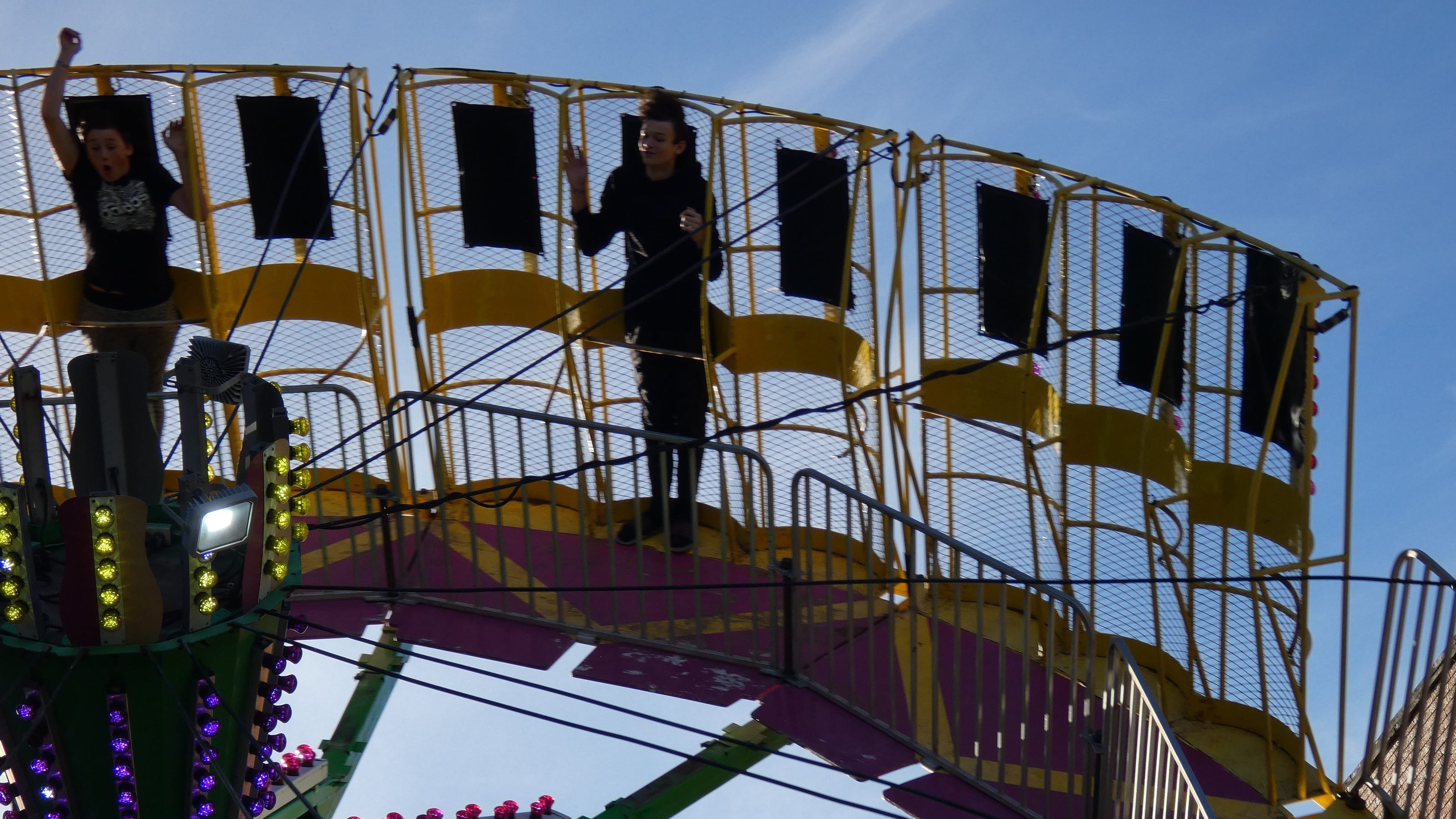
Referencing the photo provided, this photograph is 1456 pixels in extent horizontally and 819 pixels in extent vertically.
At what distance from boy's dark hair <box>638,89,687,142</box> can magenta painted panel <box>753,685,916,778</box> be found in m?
3.50

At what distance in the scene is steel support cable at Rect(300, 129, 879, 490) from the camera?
32.0ft

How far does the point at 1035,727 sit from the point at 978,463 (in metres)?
1.85

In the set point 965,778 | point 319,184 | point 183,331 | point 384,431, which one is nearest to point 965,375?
point 965,778

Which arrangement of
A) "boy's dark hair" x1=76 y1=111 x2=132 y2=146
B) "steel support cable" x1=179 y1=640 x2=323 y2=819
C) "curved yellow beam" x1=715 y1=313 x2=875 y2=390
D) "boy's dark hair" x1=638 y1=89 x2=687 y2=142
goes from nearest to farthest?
1. "steel support cable" x1=179 y1=640 x2=323 y2=819
2. "boy's dark hair" x1=638 y1=89 x2=687 y2=142
3. "curved yellow beam" x1=715 y1=313 x2=875 y2=390
4. "boy's dark hair" x1=76 y1=111 x2=132 y2=146

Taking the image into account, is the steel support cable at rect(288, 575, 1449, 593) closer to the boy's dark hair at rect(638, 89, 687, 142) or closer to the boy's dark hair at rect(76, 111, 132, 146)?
the boy's dark hair at rect(638, 89, 687, 142)

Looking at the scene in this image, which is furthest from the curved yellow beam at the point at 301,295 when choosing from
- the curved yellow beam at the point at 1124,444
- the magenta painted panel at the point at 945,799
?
the magenta painted panel at the point at 945,799

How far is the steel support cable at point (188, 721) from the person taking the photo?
7.55 metres

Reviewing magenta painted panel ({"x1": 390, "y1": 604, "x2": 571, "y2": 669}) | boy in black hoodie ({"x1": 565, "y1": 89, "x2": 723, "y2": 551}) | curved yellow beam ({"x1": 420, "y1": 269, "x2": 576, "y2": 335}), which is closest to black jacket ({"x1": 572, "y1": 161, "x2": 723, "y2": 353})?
boy in black hoodie ({"x1": 565, "y1": 89, "x2": 723, "y2": 551})

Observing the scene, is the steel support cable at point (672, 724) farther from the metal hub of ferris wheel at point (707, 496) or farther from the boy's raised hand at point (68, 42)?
the boy's raised hand at point (68, 42)

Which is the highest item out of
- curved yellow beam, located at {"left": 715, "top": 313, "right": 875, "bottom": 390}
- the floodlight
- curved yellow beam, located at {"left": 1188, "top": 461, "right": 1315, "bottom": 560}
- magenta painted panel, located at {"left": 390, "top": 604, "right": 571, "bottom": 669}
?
curved yellow beam, located at {"left": 715, "top": 313, "right": 875, "bottom": 390}

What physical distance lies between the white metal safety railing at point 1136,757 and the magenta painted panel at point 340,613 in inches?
167

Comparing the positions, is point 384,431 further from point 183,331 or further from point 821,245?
point 821,245

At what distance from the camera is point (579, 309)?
11.1 m

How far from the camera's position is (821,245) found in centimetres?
1043
